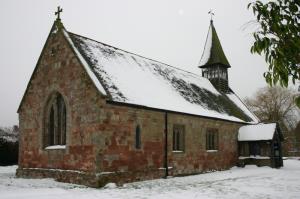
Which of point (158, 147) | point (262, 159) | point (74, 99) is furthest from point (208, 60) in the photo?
point (74, 99)

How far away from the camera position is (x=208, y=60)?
115ft

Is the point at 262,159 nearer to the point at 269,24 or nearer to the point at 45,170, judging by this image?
the point at 45,170

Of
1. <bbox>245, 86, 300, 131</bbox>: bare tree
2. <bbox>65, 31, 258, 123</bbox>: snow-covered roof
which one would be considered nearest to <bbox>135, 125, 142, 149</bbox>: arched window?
<bbox>65, 31, 258, 123</bbox>: snow-covered roof

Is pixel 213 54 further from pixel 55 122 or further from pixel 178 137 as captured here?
pixel 55 122

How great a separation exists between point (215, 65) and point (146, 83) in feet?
49.2

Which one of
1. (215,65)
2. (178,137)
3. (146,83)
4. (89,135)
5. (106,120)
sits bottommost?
(178,137)

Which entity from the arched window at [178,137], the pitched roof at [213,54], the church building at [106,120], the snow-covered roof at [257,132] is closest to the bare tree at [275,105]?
the pitched roof at [213,54]

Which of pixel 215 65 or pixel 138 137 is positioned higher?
pixel 215 65

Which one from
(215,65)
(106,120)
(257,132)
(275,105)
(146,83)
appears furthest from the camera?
(275,105)

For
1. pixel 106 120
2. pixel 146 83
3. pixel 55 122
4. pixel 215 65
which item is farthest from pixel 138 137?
pixel 215 65

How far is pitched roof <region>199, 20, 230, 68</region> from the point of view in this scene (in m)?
34.8

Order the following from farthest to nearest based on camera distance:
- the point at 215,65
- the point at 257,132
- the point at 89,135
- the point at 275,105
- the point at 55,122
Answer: the point at 275,105
the point at 215,65
the point at 257,132
the point at 55,122
the point at 89,135

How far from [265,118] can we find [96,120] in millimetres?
47255

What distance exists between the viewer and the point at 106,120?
54.5ft
